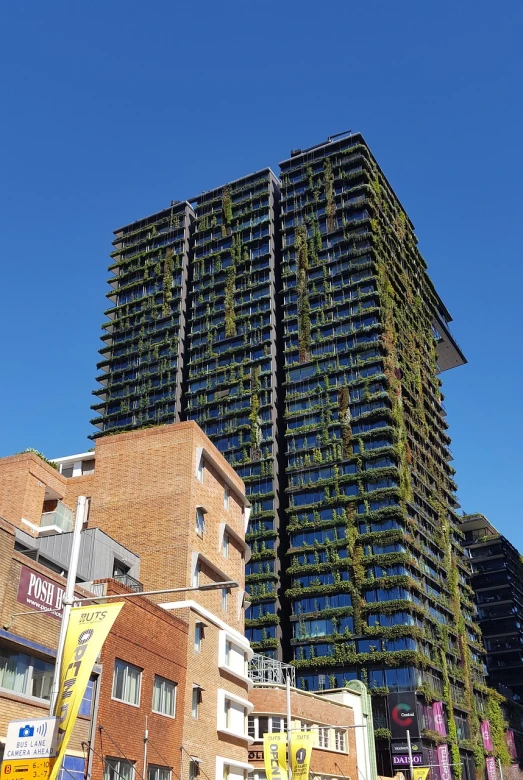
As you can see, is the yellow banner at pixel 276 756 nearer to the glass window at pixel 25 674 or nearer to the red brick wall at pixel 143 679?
the red brick wall at pixel 143 679

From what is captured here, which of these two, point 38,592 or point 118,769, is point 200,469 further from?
point 118,769

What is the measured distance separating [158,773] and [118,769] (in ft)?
13.6

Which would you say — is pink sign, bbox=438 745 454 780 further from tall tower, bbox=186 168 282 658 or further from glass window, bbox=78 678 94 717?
glass window, bbox=78 678 94 717

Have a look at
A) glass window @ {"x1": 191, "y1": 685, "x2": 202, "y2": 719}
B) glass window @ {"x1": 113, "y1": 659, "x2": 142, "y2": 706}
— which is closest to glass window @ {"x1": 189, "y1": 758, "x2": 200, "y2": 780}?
glass window @ {"x1": 191, "y1": 685, "x2": 202, "y2": 719}

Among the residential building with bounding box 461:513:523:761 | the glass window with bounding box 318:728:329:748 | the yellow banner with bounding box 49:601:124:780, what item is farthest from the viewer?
the residential building with bounding box 461:513:523:761

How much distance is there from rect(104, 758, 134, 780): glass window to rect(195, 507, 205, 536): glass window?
48.0 feet

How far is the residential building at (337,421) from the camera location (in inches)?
3629

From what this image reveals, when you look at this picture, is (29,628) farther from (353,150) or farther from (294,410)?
(353,150)

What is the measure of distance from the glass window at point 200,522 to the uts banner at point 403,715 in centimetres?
4952

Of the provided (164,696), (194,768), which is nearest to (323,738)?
(194,768)

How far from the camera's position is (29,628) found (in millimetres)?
28016

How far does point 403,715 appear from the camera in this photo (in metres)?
83.0

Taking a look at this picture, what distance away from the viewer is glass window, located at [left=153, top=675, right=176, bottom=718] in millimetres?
36500

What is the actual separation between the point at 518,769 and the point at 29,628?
118m
